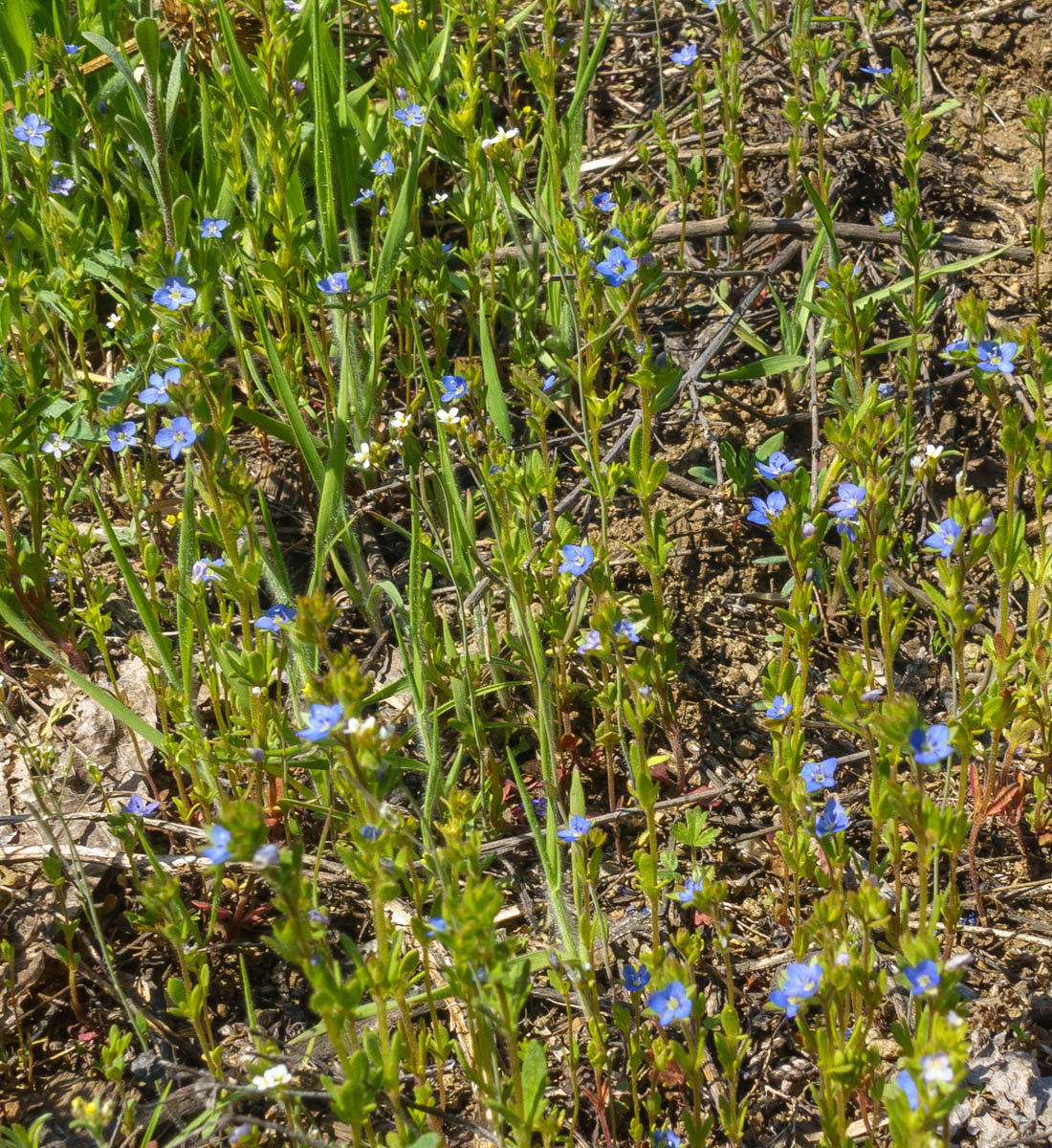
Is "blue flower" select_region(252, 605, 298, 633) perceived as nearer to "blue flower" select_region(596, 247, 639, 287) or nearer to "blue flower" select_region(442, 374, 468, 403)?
"blue flower" select_region(442, 374, 468, 403)

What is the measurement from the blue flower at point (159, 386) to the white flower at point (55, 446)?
0.34 metres

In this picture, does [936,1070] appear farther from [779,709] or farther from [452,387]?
[452,387]

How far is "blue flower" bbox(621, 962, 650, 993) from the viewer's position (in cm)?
262

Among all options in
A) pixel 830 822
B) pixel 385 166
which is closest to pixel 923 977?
pixel 830 822

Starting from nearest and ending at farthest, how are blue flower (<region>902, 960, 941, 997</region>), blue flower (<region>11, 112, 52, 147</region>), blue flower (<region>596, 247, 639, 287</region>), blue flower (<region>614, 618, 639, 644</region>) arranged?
blue flower (<region>902, 960, 941, 997</region>), blue flower (<region>614, 618, 639, 644</region>), blue flower (<region>596, 247, 639, 287</region>), blue flower (<region>11, 112, 52, 147</region>)

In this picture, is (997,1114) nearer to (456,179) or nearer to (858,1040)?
(858,1040)

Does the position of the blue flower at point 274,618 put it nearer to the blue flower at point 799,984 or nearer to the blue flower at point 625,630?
the blue flower at point 625,630

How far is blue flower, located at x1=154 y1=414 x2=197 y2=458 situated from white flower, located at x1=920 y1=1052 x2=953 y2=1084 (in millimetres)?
2000

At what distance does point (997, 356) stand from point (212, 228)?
7.83 feet

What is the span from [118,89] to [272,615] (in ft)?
8.02

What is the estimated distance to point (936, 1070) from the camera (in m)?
1.89

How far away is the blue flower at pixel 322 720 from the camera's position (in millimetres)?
2074

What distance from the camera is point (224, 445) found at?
3045mm

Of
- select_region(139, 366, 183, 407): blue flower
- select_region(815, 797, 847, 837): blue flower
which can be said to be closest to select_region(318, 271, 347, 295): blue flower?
select_region(139, 366, 183, 407): blue flower
